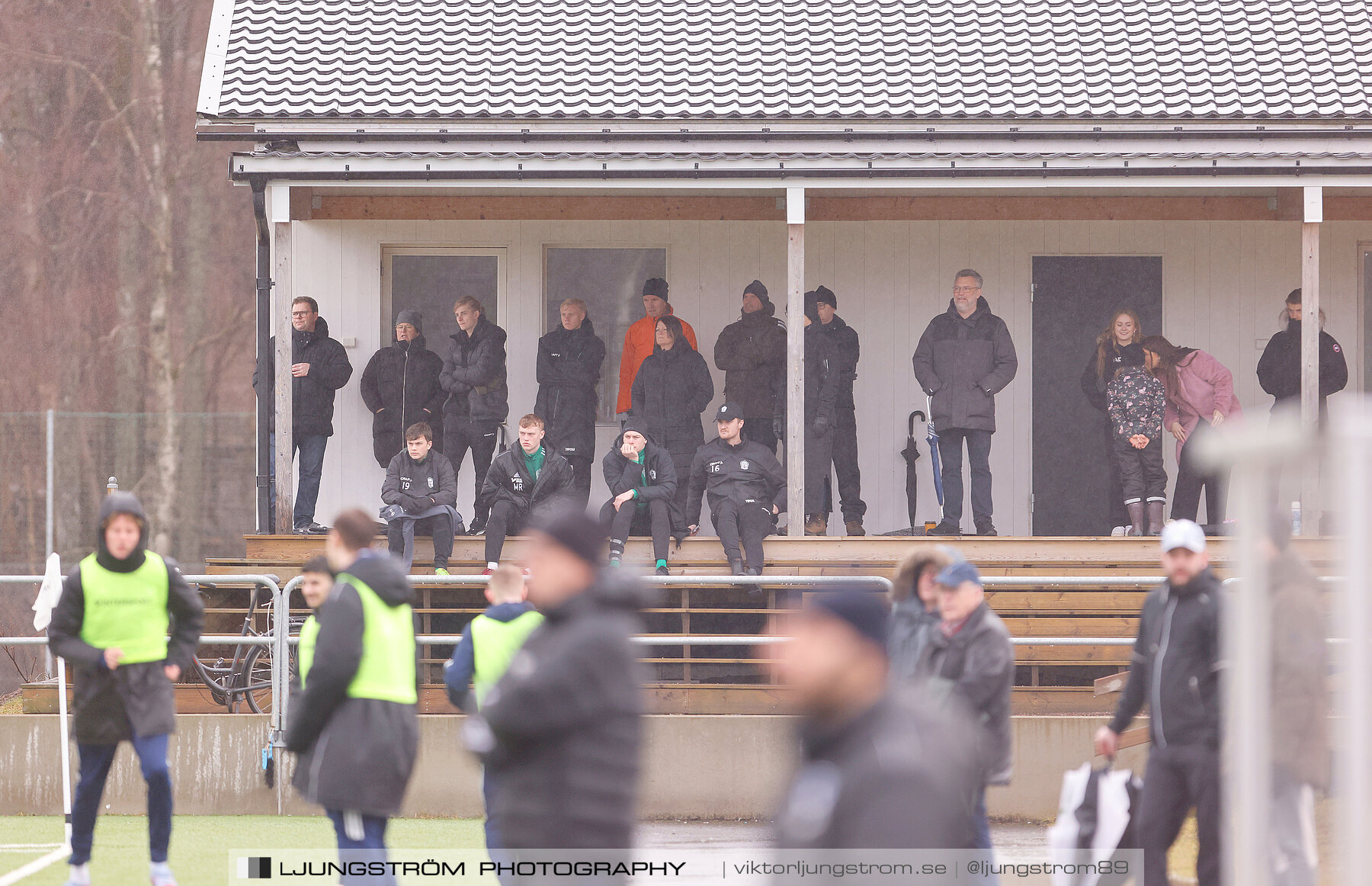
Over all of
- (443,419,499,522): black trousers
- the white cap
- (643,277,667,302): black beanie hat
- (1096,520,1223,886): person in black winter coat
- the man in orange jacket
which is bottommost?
(1096,520,1223,886): person in black winter coat

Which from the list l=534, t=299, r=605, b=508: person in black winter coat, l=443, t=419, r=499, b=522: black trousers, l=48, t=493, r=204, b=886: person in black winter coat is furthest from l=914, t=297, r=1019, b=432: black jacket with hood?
l=48, t=493, r=204, b=886: person in black winter coat

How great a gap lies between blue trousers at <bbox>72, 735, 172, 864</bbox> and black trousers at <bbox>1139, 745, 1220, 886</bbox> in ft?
13.3

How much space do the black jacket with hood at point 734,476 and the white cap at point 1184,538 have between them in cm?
606

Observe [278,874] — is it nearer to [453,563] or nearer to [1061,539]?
[453,563]

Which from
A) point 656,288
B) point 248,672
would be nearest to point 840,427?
point 656,288

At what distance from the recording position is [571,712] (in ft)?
13.8

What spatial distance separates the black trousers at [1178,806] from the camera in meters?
6.49

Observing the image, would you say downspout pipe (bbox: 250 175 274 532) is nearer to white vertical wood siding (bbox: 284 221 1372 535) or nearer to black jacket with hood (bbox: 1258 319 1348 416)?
white vertical wood siding (bbox: 284 221 1372 535)

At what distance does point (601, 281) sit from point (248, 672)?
5.06 metres

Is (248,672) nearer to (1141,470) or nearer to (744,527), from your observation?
(744,527)

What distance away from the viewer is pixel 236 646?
12.4 m

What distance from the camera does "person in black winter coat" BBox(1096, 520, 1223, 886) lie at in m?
6.51

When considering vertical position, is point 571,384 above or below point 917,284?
below

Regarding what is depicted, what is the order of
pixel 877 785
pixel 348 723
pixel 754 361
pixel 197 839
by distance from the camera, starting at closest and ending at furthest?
pixel 877 785, pixel 348 723, pixel 197 839, pixel 754 361
